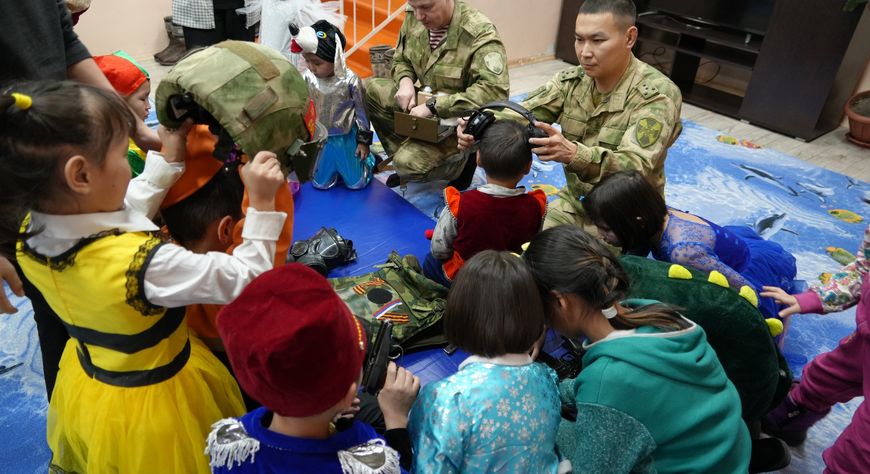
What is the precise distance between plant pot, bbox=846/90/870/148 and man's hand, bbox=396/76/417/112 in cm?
324

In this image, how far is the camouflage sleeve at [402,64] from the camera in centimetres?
327

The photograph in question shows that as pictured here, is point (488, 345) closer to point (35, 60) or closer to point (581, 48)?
point (35, 60)

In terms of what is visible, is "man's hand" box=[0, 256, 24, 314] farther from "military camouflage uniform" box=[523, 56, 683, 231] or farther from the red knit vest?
"military camouflage uniform" box=[523, 56, 683, 231]

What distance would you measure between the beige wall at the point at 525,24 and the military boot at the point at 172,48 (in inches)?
104

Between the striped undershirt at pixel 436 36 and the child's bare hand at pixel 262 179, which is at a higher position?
the child's bare hand at pixel 262 179

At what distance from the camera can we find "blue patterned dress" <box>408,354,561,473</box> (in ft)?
3.85

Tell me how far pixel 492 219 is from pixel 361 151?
1.26 meters

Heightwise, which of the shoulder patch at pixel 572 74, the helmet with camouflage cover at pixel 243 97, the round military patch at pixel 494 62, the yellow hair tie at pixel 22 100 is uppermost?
the yellow hair tie at pixel 22 100

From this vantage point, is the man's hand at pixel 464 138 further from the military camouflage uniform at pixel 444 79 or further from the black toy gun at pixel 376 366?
the black toy gun at pixel 376 366

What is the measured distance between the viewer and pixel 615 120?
2443 millimetres

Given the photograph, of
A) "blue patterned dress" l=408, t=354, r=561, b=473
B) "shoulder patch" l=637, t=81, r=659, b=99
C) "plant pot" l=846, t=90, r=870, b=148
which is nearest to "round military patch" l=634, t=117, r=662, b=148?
"shoulder patch" l=637, t=81, r=659, b=99

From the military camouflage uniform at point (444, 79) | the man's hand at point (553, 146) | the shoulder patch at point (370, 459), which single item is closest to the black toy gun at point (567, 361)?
the man's hand at point (553, 146)

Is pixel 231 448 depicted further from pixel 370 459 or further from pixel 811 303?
pixel 811 303

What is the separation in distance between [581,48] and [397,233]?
121 centimetres
